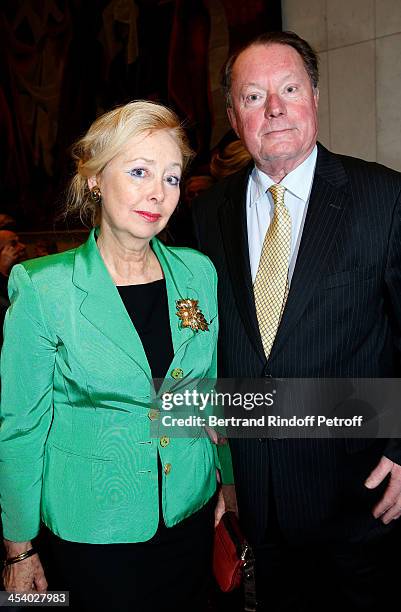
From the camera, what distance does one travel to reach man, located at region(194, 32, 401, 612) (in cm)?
186

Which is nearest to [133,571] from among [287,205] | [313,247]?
[313,247]

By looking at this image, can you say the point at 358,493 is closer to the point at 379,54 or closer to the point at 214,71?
the point at 379,54

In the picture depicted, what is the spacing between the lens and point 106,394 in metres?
1.70

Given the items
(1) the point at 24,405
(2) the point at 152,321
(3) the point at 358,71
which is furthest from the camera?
(3) the point at 358,71

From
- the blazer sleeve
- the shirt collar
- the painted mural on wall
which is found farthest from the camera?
the painted mural on wall

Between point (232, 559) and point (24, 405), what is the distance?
0.86 m

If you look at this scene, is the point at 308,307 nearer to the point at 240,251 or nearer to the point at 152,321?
the point at 240,251

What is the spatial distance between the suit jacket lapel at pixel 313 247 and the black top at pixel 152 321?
1.17 feet

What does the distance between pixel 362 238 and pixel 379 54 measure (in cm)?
261

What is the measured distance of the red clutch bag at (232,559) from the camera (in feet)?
6.24

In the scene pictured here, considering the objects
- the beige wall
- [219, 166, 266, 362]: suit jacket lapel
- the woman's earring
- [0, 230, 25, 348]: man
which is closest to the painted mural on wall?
the beige wall

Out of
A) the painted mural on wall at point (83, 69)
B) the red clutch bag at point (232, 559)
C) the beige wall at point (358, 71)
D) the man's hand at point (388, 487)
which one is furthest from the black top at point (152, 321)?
the painted mural on wall at point (83, 69)

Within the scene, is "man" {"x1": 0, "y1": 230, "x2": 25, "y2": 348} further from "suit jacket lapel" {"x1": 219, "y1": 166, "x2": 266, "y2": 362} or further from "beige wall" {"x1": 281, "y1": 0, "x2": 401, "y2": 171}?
"suit jacket lapel" {"x1": 219, "y1": 166, "x2": 266, "y2": 362}

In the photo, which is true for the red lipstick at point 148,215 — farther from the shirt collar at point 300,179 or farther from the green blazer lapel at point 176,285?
the shirt collar at point 300,179
